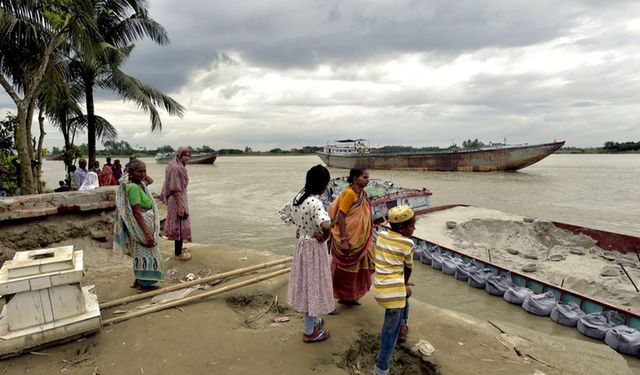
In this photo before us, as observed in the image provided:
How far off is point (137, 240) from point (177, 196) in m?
1.12

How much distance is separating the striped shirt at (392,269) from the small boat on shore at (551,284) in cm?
356

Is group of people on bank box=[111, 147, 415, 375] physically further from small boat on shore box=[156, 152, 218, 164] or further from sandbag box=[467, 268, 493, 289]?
small boat on shore box=[156, 152, 218, 164]

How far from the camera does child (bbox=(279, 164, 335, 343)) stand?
267 centimetres

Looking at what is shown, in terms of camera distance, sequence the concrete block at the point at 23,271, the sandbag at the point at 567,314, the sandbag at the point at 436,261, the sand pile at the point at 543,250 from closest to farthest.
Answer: the concrete block at the point at 23,271, the sandbag at the point at 567,314, the sand pile at the point at 543,250, the sandbag at the point at 436,261

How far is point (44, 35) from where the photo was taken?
664cm

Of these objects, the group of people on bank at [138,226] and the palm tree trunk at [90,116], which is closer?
the group of people on bank at [138,226]

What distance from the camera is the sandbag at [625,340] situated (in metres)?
3.95

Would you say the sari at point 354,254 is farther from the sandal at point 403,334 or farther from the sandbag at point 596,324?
the sandbag at point 596,324

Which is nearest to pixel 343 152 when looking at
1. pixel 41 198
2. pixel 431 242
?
pixel 431 242

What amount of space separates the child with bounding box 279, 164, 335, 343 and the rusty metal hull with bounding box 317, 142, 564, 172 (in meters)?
32.2

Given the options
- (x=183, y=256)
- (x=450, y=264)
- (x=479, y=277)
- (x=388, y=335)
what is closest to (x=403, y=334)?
(x=388, y=335)

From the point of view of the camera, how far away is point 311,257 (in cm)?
276

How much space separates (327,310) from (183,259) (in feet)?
9.85

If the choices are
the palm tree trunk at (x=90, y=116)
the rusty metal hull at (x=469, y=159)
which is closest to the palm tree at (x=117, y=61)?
the palm tree trunk at (x=90, y=116)
